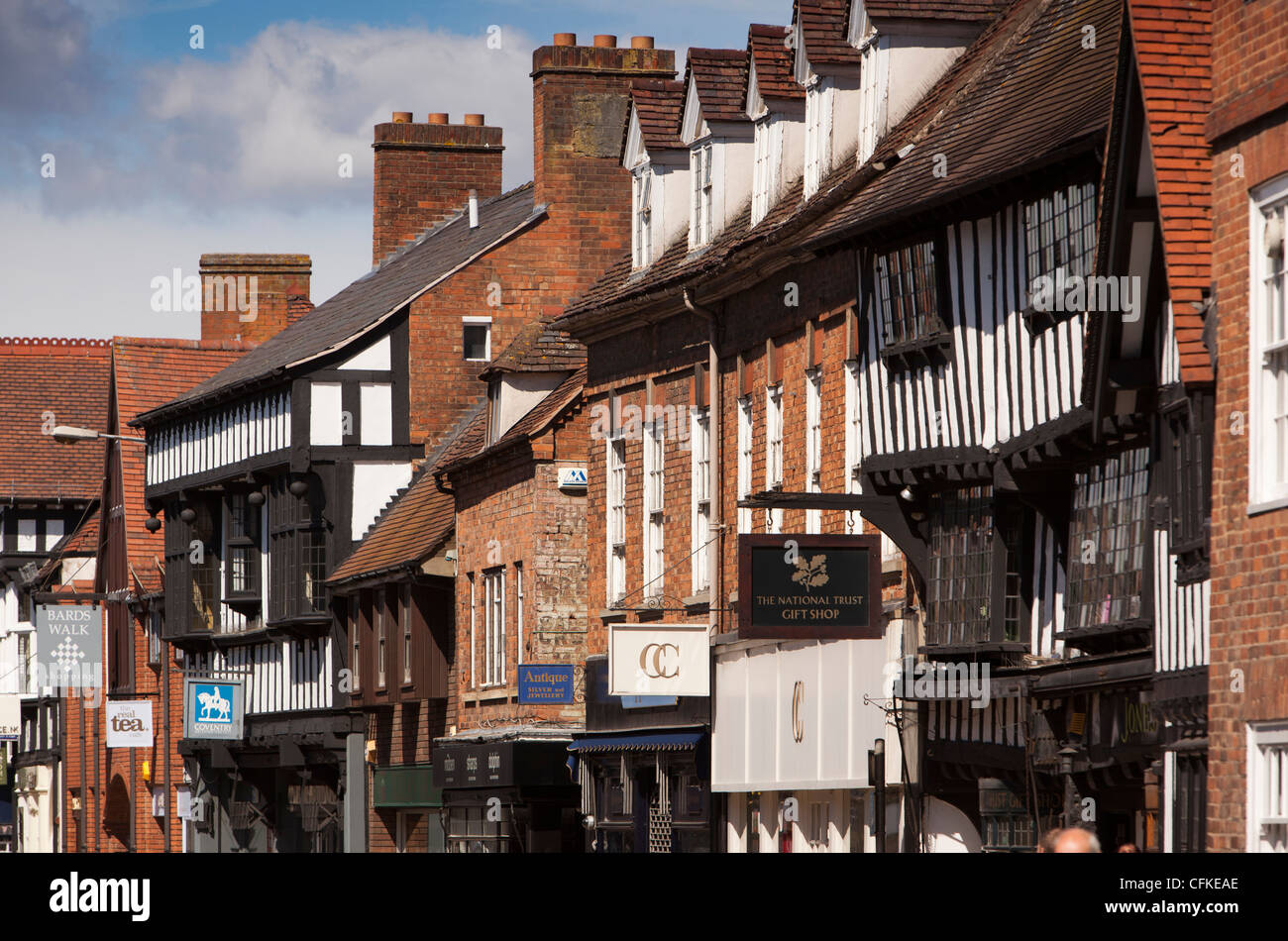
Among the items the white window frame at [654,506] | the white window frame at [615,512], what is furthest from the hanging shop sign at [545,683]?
the white window frame at [654,506]

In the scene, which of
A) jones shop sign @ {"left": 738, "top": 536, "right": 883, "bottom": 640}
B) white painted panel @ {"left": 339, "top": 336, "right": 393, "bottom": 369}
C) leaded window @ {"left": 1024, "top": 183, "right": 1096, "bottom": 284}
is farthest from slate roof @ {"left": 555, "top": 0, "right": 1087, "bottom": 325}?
white painted panel @ {"left": 339, "top": 336, "right": 393, "bottom": 369}

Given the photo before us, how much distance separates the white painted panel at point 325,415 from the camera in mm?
39500

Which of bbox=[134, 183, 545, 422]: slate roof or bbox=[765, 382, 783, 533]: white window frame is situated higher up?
bbox=[134, 183, 545, 422]: slate roof

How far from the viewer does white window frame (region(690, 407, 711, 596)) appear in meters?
26.8

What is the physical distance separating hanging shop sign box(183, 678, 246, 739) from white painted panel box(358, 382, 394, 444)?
4.89 meters

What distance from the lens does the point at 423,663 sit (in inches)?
1371

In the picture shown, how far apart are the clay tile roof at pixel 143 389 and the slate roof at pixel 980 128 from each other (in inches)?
1028

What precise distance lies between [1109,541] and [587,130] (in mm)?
19610

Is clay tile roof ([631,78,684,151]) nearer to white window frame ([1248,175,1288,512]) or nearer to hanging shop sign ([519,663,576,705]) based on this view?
hanging shop sign ([519,663,576,705])

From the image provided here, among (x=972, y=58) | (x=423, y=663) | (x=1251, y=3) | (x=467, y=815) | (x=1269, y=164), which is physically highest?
(x=972, y=58)

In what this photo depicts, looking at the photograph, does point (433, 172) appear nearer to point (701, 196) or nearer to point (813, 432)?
point (701, 196)
